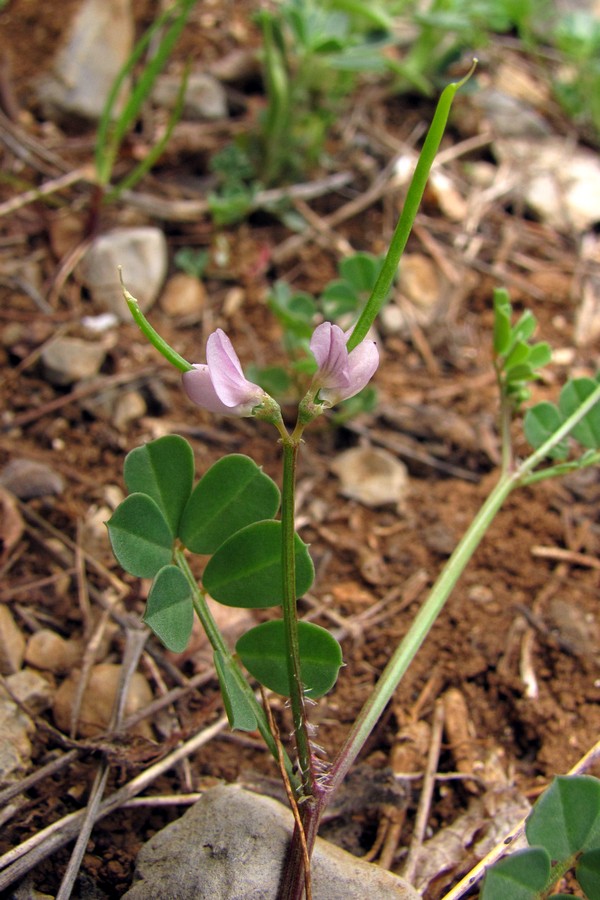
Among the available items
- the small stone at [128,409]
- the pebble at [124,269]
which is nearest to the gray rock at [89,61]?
the pebble at [124,269]

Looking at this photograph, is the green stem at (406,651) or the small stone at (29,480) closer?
the green stem at (406,651)

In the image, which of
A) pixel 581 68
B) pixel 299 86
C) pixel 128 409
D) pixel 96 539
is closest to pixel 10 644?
pixel 96 539

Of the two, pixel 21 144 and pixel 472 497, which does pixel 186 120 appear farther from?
pixel 472 497

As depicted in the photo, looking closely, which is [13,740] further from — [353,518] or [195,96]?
[195,96]

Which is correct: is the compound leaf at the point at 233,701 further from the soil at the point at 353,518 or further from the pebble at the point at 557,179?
the pebble at the point at 557,179

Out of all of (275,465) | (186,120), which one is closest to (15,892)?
(275,465)

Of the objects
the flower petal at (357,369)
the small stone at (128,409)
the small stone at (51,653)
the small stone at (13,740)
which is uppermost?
the flower petal at (357,369)
